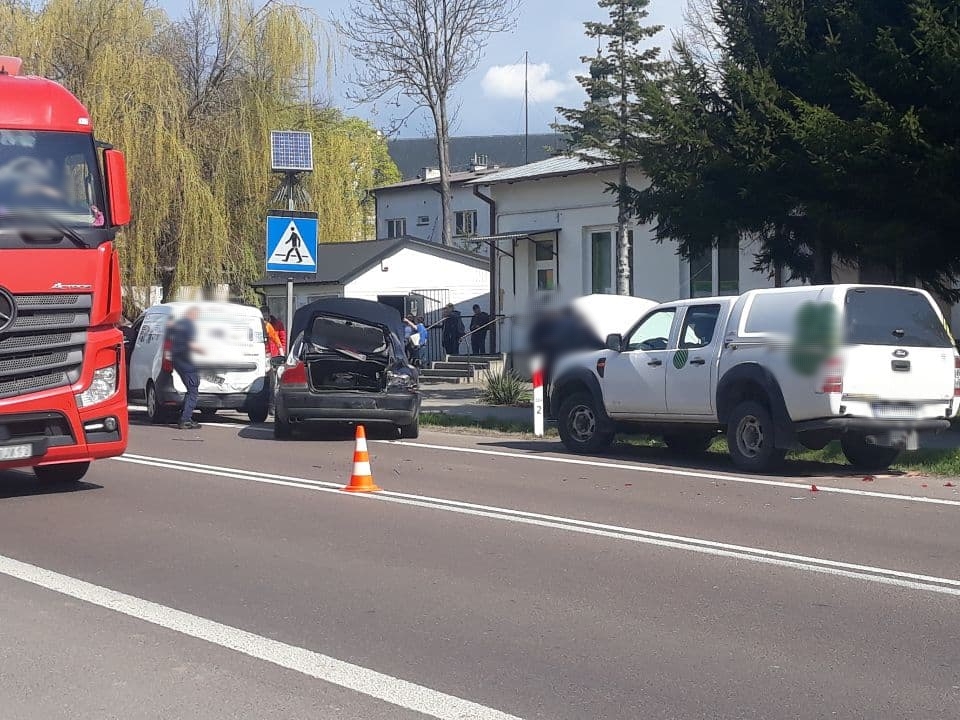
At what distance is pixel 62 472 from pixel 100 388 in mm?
1923

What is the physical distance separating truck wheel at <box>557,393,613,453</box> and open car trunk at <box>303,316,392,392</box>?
2746 mm

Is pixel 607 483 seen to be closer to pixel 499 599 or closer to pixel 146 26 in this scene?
pixel 499 599

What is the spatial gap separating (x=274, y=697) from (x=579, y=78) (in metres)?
22.0

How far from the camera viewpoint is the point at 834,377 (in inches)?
488

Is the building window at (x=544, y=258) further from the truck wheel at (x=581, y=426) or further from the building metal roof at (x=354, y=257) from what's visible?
the truck wheel at (x=581, y=426)

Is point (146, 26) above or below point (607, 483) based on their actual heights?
above

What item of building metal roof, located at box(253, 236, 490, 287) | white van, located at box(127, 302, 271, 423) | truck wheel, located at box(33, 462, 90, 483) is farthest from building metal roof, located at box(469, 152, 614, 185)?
truck wheel, located at box(33, 462, 90, 483)

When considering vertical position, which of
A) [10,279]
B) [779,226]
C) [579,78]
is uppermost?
[579,78]

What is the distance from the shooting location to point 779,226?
18625 millimetres

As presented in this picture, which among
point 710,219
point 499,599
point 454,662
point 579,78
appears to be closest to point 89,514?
point 499,599

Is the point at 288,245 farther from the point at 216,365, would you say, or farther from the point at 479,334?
the point at 479,334

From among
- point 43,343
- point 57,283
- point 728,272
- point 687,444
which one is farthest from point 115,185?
point 728,272

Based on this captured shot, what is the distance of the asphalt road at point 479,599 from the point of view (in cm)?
557

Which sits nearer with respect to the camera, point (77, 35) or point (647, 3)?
point (647, 3)
